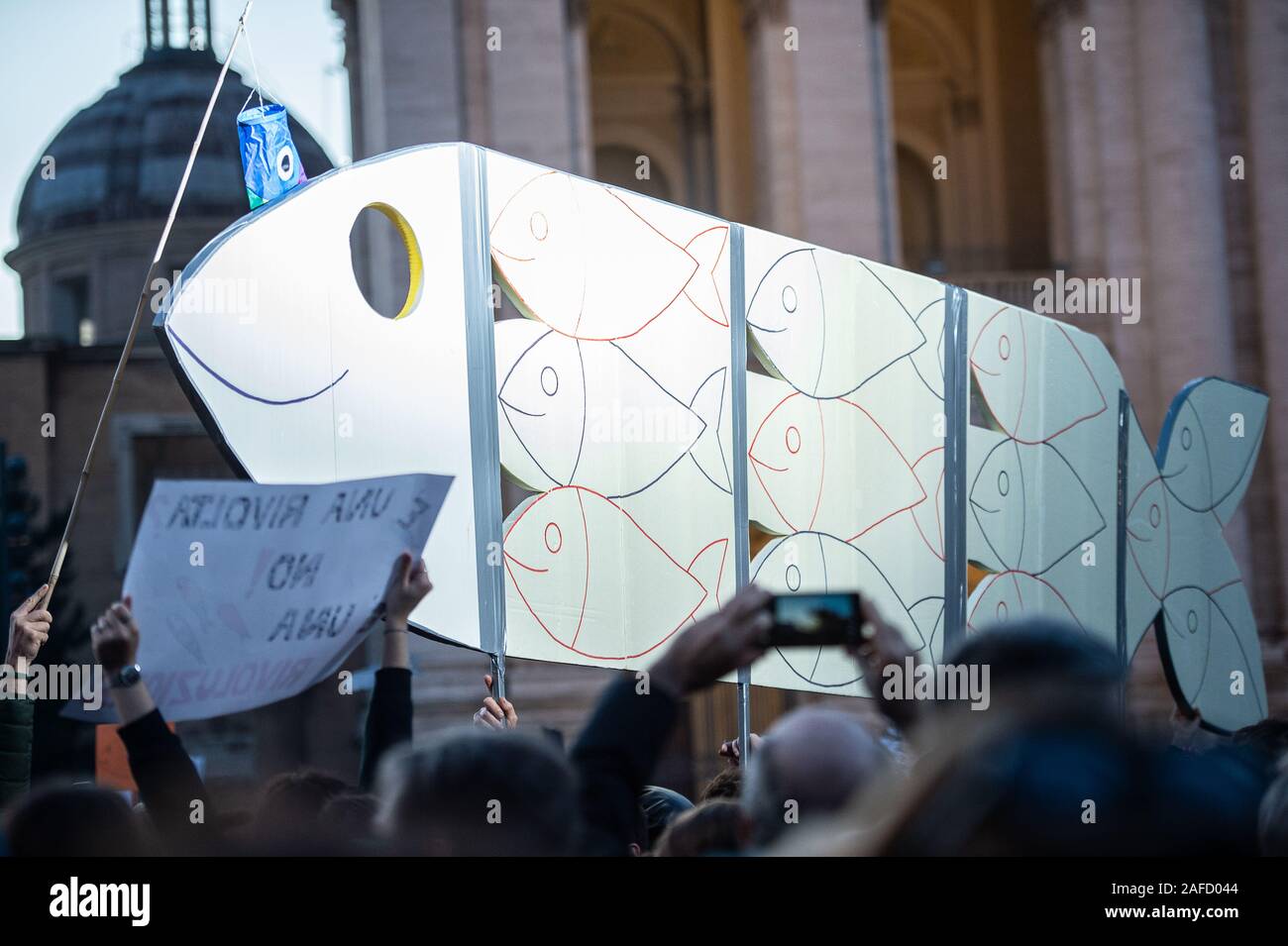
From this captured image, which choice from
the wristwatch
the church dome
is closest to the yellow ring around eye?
the wristwatch

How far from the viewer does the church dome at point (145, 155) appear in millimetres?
38694

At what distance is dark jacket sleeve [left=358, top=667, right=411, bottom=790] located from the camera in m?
4.11

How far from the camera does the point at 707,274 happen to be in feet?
29.7

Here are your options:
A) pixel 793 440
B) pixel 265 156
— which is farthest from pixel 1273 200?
pixel 265 156

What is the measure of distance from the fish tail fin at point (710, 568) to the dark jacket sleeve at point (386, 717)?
15.3ft

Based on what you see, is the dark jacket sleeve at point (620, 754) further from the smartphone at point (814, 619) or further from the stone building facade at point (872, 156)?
the stone building facade at point (872, 156)

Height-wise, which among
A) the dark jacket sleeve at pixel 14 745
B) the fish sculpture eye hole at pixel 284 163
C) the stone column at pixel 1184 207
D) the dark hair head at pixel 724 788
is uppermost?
the stone column at pixel 1184 207

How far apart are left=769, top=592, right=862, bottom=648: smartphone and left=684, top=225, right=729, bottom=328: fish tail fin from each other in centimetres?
529

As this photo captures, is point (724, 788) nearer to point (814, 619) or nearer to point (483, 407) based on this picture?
point (814, 619)

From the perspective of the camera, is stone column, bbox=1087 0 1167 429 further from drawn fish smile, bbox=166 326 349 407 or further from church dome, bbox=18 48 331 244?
church dome, bbox=18 48 331 244

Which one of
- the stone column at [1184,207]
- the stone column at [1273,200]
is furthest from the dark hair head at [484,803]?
the stone column at [1273,200]
